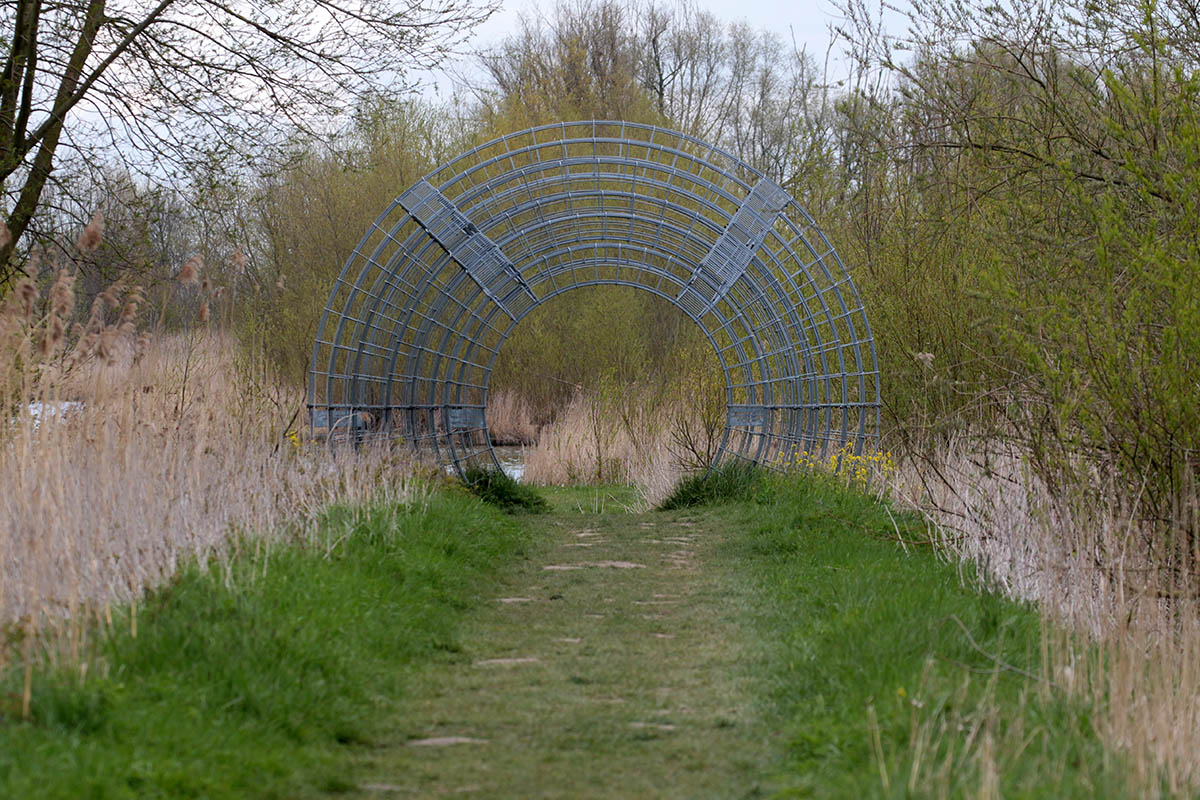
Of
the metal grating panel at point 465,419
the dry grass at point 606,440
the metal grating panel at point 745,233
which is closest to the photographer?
the metal grating panel at point 745,233

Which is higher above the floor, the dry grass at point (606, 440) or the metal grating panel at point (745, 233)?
the metal grating panel at point (745, 233)

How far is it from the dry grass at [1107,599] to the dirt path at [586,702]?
1183 mm

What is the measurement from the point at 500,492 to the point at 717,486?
2107mm

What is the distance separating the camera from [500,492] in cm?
1177

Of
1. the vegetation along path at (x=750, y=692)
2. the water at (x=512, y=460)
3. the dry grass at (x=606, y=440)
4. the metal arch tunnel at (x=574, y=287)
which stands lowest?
the vegetation along path at (x=750, y=692)

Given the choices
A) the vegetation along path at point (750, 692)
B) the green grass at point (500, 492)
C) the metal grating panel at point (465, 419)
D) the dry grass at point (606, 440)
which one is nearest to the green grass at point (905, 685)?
the vegetation along path at point (750, 692)

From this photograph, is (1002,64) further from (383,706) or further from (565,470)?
(565,470)

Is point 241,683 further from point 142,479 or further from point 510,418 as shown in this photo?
point 510,418

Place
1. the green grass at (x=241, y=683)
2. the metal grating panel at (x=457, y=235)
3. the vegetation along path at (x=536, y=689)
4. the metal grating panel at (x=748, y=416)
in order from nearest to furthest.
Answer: the green grass at (x=241, y=683) < the vegetation along path at (x=536, y=689) < the metal grating panel at (x=457, y=235) < the metal grating panel at (x=748, y=416)

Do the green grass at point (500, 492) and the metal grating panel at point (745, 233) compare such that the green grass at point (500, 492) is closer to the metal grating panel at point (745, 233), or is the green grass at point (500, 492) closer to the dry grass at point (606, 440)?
the metal grating panel at point (745, 233)

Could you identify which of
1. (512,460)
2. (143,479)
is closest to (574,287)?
(143,479)

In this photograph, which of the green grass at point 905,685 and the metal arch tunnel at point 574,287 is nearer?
the green grass at point 905,685

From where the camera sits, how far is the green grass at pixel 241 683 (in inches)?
143

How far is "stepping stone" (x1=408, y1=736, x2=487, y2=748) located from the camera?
436cm
